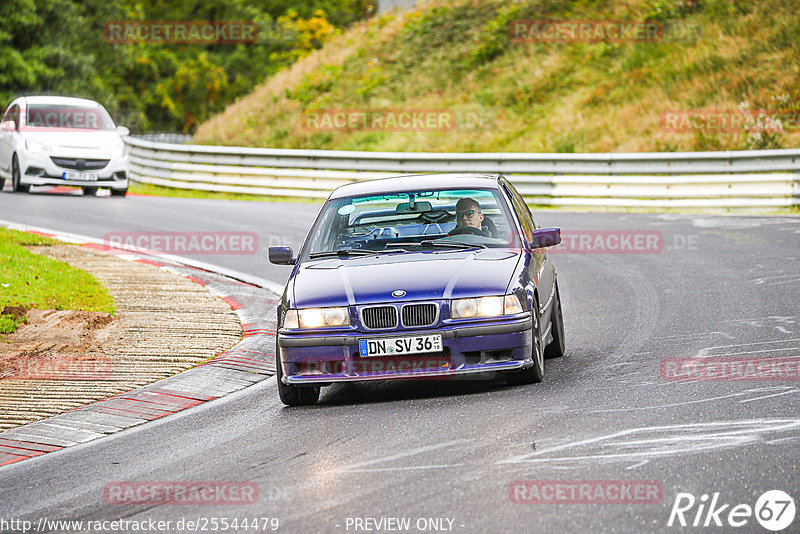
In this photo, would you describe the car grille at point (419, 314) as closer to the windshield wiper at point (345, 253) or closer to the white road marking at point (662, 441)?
the windshield wiper at point (345, 253)

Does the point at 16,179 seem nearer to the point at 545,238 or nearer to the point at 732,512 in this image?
the point at 545,238

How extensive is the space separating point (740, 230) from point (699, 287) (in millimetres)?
5519

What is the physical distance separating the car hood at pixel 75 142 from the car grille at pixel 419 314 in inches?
692

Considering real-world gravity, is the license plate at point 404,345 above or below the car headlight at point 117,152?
below

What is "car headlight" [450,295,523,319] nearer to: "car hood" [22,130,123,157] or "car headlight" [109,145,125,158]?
"car hood" [22,130,123,157]

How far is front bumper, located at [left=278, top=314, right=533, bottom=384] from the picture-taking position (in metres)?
8.10

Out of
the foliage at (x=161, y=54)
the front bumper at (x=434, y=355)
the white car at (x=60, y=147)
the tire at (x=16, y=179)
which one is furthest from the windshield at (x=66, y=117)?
the foliage at (x=161, y=54)

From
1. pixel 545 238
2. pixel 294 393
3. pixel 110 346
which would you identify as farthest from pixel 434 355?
pixel 110 346

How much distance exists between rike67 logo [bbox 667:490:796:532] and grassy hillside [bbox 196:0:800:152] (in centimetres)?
2103

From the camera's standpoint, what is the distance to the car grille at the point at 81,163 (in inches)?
955

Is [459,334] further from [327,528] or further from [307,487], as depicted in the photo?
[327,528]

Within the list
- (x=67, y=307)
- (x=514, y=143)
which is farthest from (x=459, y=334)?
(x=514, y=143)

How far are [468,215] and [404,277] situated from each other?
1.23m

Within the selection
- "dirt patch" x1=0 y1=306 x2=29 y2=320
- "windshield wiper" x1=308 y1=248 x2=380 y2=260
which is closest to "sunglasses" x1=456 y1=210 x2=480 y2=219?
"windshield wiper" x1=308 y1=248 x2=380 y2=260
